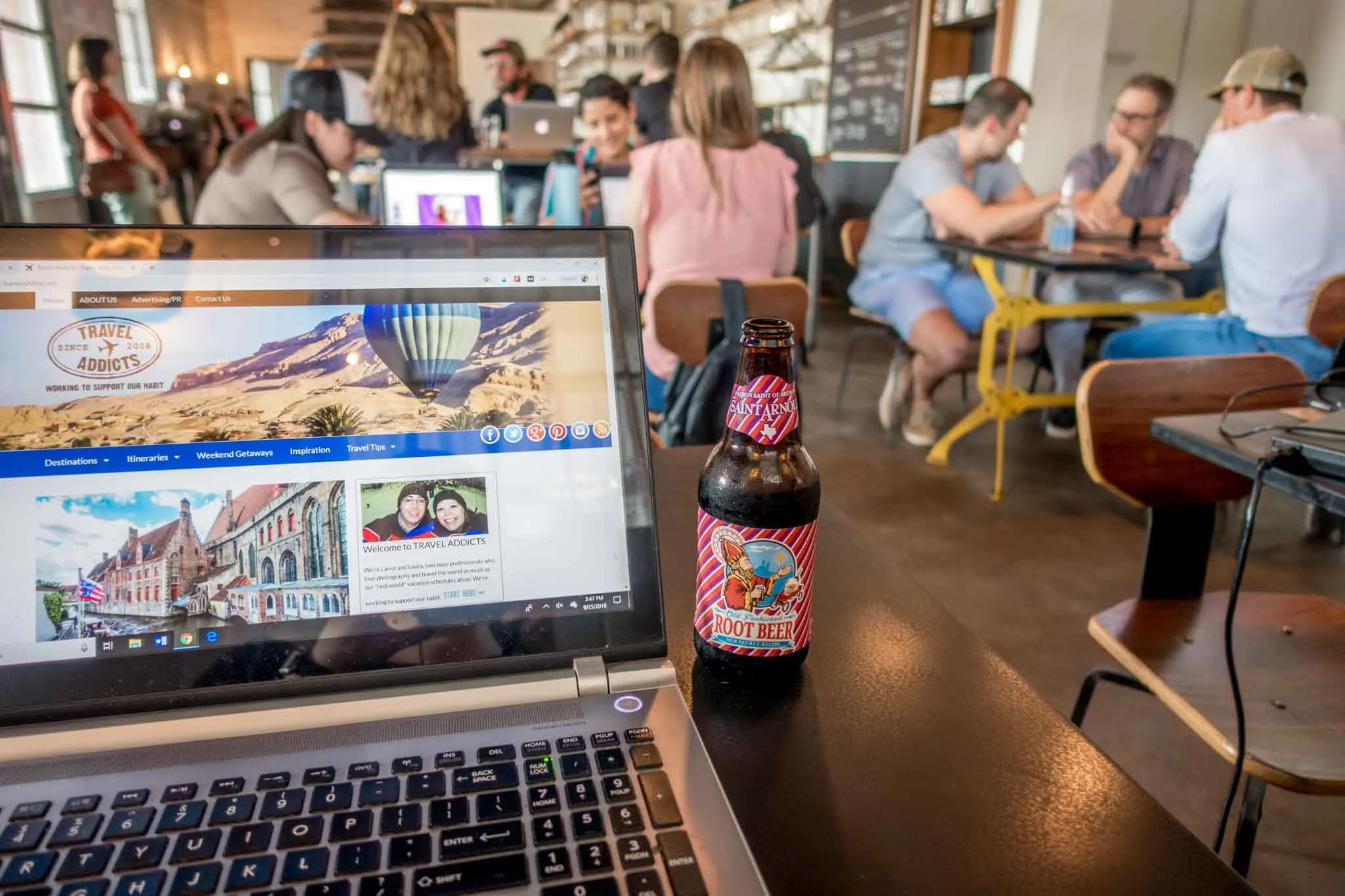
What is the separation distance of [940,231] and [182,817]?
10.5 ft

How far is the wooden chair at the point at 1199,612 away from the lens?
0.93 meters

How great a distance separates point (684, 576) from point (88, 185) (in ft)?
18.4

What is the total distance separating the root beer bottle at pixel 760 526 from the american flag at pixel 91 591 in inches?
13.3

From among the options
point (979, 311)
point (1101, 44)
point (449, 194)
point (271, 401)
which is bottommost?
point (979, 311)

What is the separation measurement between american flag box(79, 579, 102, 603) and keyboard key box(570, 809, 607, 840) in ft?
0.96

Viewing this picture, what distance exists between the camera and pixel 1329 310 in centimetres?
211

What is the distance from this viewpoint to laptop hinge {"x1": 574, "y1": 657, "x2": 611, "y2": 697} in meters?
0.49

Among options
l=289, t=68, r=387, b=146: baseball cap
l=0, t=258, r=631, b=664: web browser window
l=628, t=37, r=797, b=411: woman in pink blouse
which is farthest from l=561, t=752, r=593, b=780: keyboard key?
l=289, t=68, r=387, b=146: baseball cap

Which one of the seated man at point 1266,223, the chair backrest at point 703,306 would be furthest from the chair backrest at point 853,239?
the chair backrest at point 703,306

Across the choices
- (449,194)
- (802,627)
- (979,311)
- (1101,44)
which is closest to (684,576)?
(802,627)

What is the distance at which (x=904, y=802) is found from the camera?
Result: 0.42 metres

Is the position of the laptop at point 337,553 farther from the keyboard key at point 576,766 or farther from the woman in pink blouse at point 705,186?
the woman in pink blouse at point 705,186

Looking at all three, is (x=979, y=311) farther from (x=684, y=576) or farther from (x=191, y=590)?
(x=191, y=590)

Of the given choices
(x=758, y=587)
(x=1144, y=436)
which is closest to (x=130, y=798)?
(x=758, y=587)
